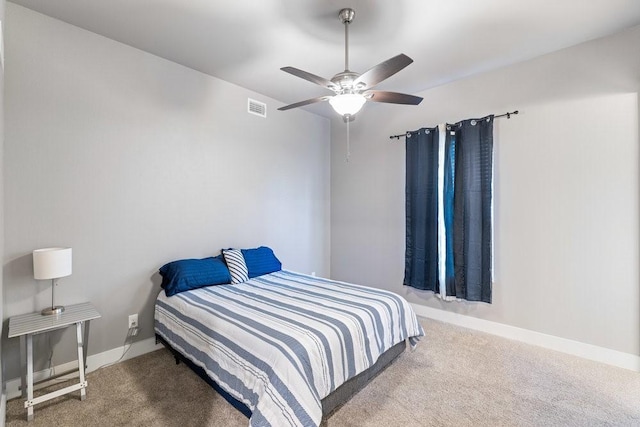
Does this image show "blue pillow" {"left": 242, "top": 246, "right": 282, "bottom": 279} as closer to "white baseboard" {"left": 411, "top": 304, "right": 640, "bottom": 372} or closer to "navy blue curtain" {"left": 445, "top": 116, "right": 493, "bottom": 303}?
"white baseboard" {"left": 411, "top": 304, "right": 640, "bottom": 372}

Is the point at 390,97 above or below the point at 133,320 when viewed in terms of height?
above

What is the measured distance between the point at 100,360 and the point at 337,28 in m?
3.42

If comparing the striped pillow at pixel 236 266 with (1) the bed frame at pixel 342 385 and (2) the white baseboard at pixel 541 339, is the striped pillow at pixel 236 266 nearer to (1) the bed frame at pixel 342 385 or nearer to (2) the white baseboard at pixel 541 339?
(1) the bed frame at pixel 342 385

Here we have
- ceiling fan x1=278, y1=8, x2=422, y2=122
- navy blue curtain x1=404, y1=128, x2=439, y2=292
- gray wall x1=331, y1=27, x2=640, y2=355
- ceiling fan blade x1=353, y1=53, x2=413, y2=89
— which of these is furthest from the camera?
navy blue curtain x1=404, y1=128, x2=439, y2=292

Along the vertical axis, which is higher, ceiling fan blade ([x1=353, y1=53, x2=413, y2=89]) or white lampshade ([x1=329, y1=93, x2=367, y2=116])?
ceiling fan blade ([x1=353, y1=53, x2=413, y2=89])

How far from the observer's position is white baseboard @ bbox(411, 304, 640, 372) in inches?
96.5

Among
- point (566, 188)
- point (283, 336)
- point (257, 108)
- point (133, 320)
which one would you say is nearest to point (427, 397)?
point (283, 336)

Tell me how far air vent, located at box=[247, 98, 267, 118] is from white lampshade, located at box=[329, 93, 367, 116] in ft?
6.00

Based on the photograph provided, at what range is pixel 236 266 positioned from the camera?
117 inches

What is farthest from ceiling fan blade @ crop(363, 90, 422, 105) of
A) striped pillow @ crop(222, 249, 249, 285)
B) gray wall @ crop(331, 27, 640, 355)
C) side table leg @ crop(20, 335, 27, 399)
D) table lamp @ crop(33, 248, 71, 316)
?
side table leg @ crop(20, 335, 27, 399)

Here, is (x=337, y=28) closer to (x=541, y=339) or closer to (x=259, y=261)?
(x=259, y=261)

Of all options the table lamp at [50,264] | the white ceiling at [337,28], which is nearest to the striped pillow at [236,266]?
the table lamp at [50,264]

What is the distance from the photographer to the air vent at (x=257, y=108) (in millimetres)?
3572

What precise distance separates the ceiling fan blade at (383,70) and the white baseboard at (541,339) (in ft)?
9.26
